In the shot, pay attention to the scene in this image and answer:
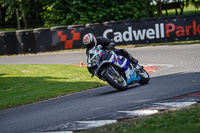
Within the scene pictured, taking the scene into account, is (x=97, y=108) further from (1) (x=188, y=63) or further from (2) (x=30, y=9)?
(2) (x=30, y=9)

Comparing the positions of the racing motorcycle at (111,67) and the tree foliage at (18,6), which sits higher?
the tree foliage at (18,6)

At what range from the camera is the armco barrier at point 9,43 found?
25.2 meters

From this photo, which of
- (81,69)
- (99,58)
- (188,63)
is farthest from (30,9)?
(99,58)

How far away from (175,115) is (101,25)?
1802 centimetres

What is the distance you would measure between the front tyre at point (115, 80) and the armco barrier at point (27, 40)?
16.1 m

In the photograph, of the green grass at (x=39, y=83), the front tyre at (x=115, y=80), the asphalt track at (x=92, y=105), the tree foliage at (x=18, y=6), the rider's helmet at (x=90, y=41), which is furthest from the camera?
the tree foliage at (x=18, y=6)

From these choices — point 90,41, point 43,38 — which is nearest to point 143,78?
point 90,41

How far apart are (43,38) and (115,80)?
52.3ft

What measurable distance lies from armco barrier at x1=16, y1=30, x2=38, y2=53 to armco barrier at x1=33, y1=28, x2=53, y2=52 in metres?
0.29

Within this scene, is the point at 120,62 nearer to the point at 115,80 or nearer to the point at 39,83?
the point at 115,80

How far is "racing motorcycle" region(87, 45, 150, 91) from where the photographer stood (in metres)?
9.57

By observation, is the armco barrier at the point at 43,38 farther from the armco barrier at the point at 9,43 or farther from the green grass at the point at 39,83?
the green grass at the point at 39,83

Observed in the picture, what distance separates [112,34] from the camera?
2350cm

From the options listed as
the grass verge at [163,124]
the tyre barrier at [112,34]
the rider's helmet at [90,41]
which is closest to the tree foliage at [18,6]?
the tyre barrier at [112,34]
